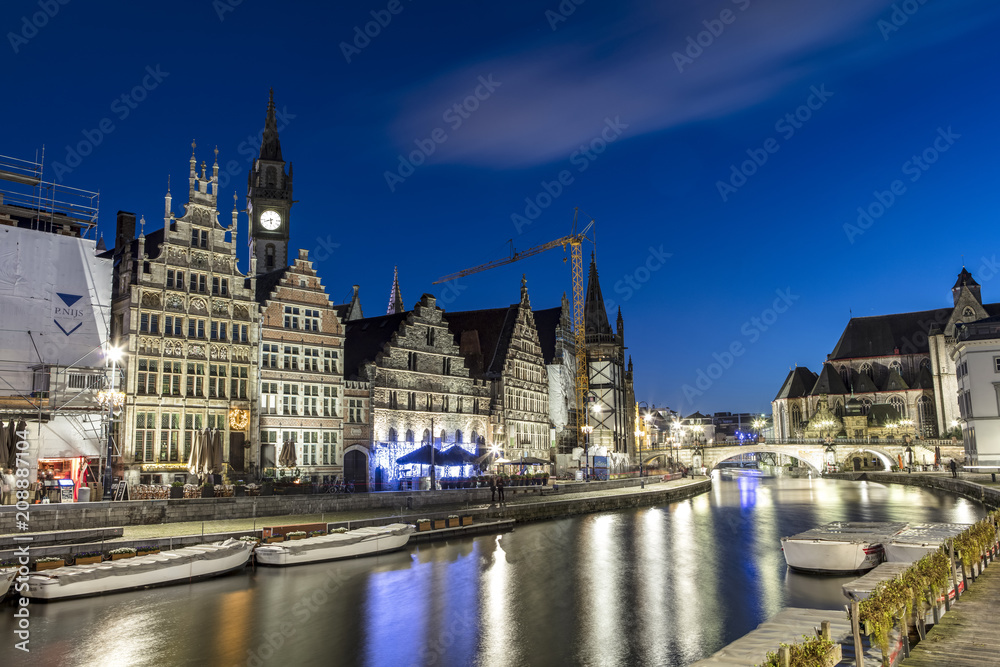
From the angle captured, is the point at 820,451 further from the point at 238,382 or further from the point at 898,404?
the point at 238,382

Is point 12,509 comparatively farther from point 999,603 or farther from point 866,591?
point 999,603

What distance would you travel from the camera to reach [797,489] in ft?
259

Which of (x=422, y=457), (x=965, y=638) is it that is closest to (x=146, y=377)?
Result: (x=422, y=457)

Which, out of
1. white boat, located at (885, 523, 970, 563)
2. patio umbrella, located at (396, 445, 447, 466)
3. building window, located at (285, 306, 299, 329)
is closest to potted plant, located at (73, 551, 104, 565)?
white boat, located at (885, 523, 970, 563)

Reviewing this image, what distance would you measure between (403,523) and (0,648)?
17.2m

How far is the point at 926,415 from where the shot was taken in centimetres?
11050

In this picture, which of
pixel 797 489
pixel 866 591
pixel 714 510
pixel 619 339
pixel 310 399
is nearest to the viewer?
pixel 866 591

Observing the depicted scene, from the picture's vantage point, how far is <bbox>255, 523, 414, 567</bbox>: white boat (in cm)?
2525

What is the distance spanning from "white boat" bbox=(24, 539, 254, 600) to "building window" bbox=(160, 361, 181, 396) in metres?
16.3

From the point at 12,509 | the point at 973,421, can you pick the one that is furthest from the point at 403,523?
the point at 973,421

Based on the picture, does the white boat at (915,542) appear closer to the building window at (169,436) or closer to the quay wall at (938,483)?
the quay wall at (938,483)

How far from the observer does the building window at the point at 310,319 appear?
45.8m

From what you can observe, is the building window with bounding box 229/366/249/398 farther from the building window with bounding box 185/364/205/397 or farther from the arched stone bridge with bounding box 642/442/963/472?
the arched stone bridge with bounding box 642/442/963/472

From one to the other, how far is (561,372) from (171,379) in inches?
1831
